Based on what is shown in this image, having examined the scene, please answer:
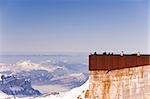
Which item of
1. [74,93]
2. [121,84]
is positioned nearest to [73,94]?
[74,93]

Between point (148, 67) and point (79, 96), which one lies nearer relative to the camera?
point (148, 67)

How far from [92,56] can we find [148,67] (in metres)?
0.63

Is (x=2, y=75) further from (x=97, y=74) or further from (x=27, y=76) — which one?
(x=97, y=74)

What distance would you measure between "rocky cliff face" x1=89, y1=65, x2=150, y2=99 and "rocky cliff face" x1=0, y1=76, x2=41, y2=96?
691mm

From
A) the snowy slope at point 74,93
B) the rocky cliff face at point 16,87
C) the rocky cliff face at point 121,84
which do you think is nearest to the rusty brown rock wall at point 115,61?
the rocky cliff face at point 121,84

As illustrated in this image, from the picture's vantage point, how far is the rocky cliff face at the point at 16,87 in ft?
13.3

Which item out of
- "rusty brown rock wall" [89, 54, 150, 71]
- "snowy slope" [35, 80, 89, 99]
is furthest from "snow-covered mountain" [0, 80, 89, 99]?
"rusty brown rock wall" [89, 54, 150, 71]

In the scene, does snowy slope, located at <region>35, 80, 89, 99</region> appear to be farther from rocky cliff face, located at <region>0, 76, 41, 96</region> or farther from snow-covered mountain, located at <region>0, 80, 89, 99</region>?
rocky cliff face, located at <region>0, 76, 41, 96</region>

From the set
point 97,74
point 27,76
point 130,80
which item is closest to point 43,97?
point 27,76

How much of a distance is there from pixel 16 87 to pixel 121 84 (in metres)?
1.21

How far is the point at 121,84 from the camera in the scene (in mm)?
4148

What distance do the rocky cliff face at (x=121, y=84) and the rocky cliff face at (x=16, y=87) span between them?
69 cm

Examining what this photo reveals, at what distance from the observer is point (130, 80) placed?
4.09m

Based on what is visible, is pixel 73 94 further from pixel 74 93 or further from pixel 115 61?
pixel 115 61
